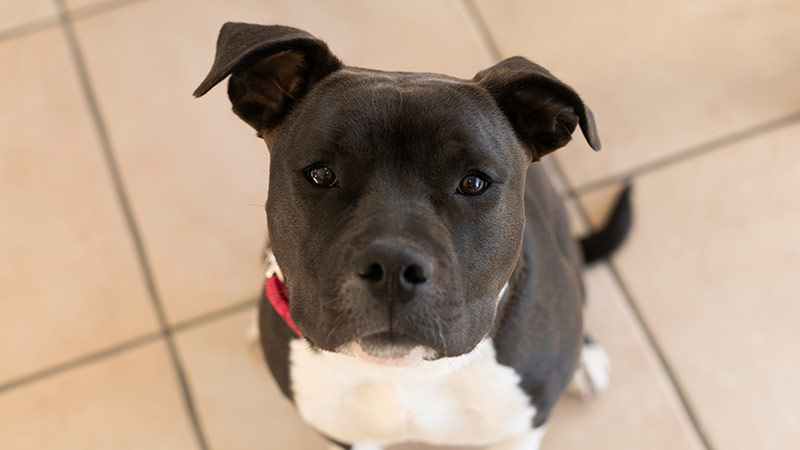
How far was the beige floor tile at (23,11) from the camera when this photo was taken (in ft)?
8.63

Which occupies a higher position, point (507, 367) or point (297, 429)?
point (507, 367)

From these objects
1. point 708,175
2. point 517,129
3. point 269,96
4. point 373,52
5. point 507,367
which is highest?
point 269,96

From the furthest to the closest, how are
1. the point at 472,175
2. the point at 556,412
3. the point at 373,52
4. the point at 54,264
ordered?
the point at 373,52 → the point at 54,264 → the point at 556,412 → the point at 472,175

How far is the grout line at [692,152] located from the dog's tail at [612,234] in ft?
0.52

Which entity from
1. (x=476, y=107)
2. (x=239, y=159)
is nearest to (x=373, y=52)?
(x=239, y=159)

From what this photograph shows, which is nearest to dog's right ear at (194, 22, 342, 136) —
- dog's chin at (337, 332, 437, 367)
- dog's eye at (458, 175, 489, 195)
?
dog's eye at (458, 175, 489, 195)

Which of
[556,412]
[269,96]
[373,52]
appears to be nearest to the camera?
[269,96]

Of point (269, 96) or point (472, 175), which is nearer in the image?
point (472, 175)

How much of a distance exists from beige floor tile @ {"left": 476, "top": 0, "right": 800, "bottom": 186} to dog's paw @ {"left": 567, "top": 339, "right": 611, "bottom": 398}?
0.51m

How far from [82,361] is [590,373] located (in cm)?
130

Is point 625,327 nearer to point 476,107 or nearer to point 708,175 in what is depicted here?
point 708,175

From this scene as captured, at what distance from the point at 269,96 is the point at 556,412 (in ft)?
3.72

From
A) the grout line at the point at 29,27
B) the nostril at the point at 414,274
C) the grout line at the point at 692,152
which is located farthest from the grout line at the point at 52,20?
the nostril at the point at 414,274

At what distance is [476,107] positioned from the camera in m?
1.34
